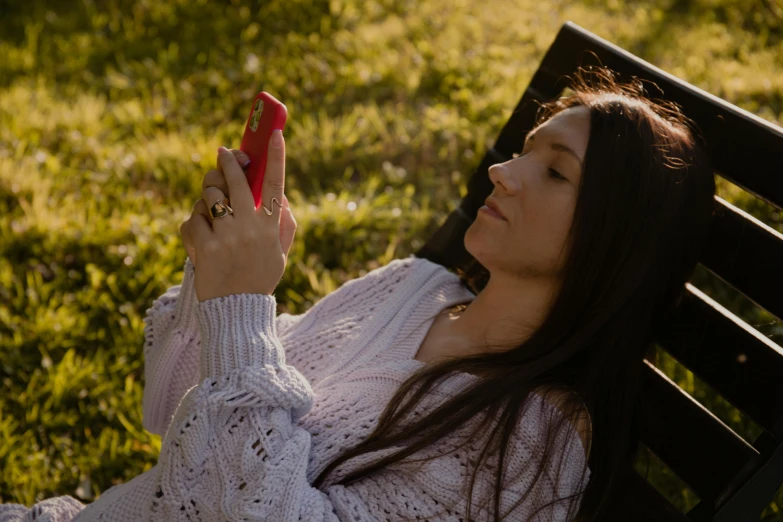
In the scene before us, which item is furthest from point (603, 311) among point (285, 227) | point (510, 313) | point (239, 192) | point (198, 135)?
point (198, 135)

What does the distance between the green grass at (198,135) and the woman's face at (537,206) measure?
3.66 ft

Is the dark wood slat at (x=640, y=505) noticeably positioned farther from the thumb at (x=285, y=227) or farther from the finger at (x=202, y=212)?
→ the finger at (x=202, y=212)

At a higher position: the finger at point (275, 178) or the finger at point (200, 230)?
the finger at point (275, 178)

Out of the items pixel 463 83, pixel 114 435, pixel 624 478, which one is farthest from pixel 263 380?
pixel 463 83

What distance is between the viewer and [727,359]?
1854mm

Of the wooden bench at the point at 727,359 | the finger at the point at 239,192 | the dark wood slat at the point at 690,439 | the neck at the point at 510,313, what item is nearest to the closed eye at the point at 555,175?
the neck at the point at 510,313

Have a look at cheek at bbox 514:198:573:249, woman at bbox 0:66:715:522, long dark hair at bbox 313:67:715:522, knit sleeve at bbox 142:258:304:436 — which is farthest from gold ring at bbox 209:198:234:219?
cheek at bbox 514:198:573:249

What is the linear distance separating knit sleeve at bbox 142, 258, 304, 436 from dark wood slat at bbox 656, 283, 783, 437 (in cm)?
119

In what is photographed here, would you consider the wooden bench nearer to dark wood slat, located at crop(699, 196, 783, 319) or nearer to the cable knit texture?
dark wood slat, located at crop(699, 196, 783, 319)

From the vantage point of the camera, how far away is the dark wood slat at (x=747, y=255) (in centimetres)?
179

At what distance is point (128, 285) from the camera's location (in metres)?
3.18

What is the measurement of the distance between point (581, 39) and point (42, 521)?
6.43ft

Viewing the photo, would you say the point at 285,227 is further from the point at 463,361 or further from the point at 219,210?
the point at 463,361

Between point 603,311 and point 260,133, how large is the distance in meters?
0.86
